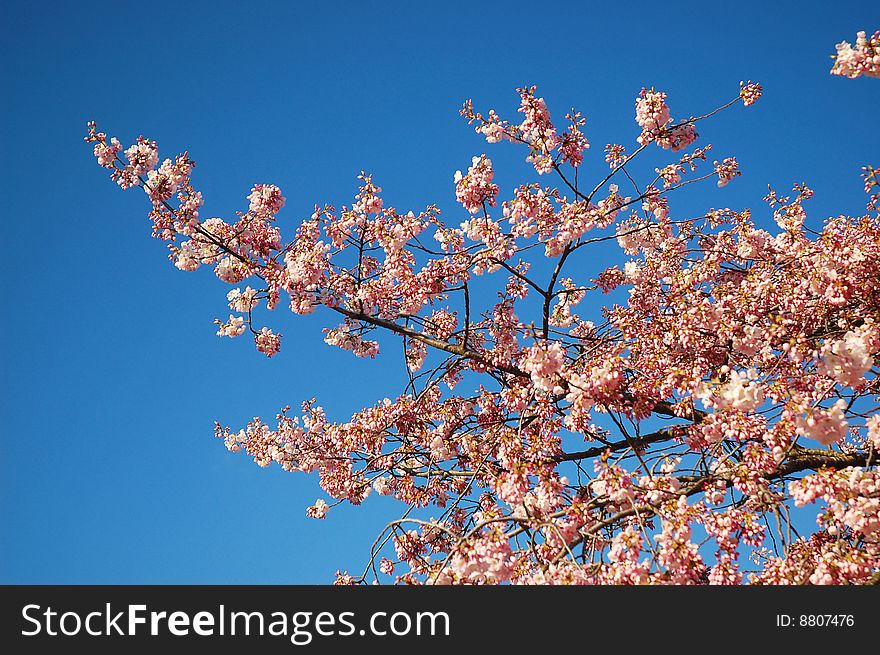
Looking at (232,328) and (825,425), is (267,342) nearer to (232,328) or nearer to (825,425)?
(232,328)

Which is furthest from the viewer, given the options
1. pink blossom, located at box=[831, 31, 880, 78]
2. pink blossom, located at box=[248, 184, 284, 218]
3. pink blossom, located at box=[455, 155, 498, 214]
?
pink blossom, located at box=[248, 184, 284, 218]

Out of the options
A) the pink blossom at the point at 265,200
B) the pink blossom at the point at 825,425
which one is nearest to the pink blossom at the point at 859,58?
the pink blossom at the point at 825,425

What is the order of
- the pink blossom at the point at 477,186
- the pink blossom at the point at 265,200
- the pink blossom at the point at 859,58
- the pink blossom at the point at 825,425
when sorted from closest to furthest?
the pink blossom at the point at 825,425
the pink blossom at the point at 859,58
the pink blossom at the point at 477,186
the pink blossom at the point at 265,200

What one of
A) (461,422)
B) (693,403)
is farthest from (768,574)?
(461,422)

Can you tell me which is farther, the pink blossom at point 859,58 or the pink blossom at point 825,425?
the pink blossom at point 859,58

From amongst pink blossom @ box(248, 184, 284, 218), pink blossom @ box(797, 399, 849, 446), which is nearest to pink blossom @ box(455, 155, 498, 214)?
pink blossom @ box(248, 184, 284, 218)

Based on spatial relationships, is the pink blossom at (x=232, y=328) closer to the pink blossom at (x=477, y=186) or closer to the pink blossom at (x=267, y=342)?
the pink blossom at (x=267, y=342)

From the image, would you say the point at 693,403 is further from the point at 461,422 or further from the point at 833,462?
the point at 461,422

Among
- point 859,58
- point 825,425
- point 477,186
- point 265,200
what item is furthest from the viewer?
point 265,200

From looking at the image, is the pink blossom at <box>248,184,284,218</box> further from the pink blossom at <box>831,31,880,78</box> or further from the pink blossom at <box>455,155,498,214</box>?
the pink blossom at <box>831,31,880,78</box>

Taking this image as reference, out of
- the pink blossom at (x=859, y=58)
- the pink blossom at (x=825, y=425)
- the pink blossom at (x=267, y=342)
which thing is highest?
the pink blossom at (x=859, y=58)

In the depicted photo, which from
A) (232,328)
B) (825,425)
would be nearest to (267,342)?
(232,328)

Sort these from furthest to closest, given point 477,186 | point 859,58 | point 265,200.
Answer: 1. point 265,200
2. point 477,186
3. point 859,58

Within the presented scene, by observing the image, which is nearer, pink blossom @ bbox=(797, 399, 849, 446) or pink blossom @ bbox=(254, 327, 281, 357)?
pink blossom @ bbox=(797, 399, 849, 446)
